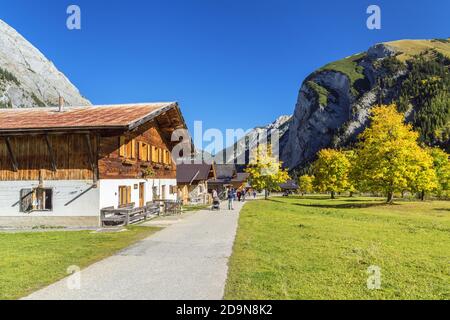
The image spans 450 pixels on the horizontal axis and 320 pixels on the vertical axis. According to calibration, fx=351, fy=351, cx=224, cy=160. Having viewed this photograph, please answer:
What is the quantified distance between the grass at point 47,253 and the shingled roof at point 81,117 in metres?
5.60

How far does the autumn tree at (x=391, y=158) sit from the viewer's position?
3706 centimetres

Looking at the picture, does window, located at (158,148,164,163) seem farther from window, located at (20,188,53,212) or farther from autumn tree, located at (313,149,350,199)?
autumn tree, located at (313,149,350,199)

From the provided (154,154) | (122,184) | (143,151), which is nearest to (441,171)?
(154,154)

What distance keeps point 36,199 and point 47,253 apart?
9.14 m

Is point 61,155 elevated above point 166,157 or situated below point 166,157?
below

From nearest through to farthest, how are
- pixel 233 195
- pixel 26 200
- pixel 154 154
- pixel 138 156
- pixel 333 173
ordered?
pixel 26 200, pixel 138 156, pixel 154 154, pixel 233 195, pixel 333 173

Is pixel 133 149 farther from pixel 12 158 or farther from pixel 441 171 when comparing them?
pixel 441 171

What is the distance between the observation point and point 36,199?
65.1 feet

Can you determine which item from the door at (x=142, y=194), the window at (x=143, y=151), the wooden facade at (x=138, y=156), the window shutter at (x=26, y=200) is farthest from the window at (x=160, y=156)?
the window shutter at (x=26, y=200)

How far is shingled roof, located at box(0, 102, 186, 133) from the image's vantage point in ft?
61.8

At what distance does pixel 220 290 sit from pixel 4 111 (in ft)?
77.8

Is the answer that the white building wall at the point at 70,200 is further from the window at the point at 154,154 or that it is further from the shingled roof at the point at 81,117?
the window at the point at 154,154

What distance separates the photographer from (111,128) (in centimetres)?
1869
